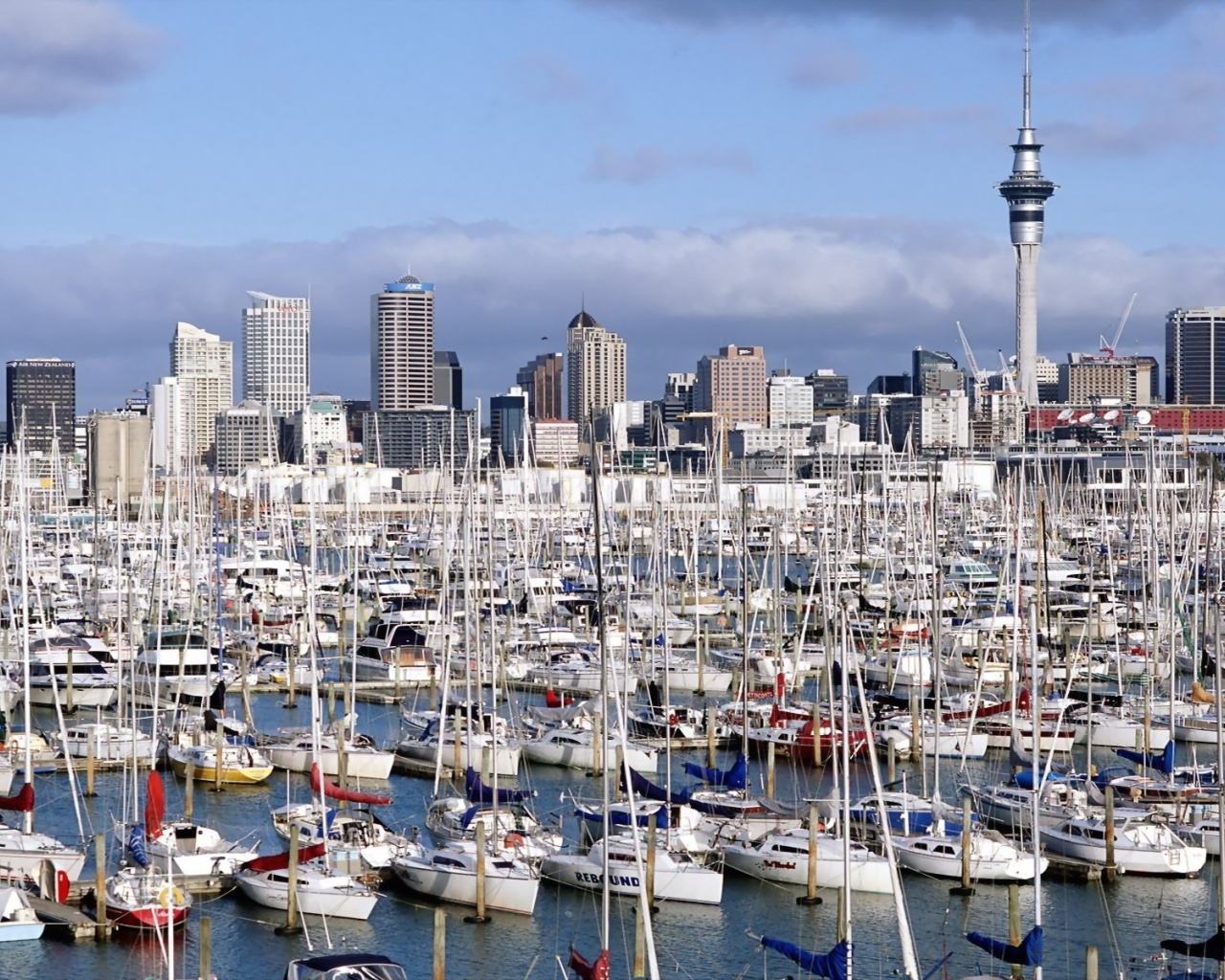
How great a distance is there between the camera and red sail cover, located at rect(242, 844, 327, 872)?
85.7 ft

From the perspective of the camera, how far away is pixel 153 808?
2712cm

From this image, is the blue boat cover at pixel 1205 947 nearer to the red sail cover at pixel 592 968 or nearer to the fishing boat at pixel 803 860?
the fishing boat at pixel 803 860

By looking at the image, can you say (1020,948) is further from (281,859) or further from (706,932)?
(281,859)

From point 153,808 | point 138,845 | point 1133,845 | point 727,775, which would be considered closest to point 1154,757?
point 1133,845

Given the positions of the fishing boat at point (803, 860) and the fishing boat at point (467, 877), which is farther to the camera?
the fishing boat at point (803, 860)

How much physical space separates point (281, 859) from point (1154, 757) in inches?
634

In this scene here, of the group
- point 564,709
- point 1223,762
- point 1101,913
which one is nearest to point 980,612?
point 564,709

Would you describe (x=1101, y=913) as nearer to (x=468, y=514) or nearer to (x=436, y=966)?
(x=436, y=966)

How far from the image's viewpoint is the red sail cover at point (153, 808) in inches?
1061

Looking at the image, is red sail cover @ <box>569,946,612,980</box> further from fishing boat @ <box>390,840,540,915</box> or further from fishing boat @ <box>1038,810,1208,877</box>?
fishing boat @ <box>1038,810,1208,877</box>

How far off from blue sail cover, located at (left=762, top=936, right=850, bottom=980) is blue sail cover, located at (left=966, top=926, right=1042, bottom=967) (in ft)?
6.58

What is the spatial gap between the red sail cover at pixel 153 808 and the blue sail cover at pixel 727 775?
858 cm

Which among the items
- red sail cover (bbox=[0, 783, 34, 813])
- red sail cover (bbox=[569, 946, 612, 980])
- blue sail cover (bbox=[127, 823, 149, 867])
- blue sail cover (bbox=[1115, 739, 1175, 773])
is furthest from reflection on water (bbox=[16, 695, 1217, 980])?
blue sail cover (bbox=[1115, 739, 1175, 773])

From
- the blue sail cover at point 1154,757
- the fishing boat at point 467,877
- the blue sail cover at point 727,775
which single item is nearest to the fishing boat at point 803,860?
the blue sail cover at point 727,775
